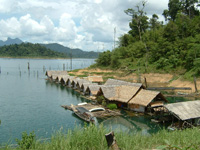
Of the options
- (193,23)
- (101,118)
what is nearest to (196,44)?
(193,23)

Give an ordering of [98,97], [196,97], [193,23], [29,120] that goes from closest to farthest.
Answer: [29,120], [98,97], [196,97], [193,23]

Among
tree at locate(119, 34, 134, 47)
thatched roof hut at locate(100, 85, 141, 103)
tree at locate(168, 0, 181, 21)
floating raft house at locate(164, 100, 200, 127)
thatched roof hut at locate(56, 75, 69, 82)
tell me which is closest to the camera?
floating raft house at locate(164, 100, 200, 127)

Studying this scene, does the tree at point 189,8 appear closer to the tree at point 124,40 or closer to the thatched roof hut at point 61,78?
the tree at point 124,40

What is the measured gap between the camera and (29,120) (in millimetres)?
19141

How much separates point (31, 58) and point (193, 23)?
124857 millimetres

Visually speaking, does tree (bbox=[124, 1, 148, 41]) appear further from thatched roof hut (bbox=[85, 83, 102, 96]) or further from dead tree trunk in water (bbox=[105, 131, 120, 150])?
dead tree trunk in water (bbox=[105, 131, 120, 150])

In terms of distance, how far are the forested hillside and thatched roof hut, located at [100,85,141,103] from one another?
15.5 meters

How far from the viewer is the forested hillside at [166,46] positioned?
38544 millimetres

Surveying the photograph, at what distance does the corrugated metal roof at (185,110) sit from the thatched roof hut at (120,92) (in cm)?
599

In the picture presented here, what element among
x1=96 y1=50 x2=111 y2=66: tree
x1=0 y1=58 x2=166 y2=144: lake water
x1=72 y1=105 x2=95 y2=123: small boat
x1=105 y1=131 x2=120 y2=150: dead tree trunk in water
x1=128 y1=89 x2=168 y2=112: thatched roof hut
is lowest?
x1=0 y1=58 x2=166 y2=144: lake water

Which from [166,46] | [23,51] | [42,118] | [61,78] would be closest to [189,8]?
[166,46]

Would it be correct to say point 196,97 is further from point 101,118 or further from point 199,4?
point 199,4

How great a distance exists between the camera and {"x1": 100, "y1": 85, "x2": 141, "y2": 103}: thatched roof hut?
22.5 metres

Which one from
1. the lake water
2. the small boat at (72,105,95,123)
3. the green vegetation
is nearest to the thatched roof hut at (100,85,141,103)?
the lake water
